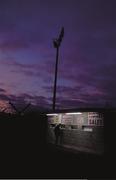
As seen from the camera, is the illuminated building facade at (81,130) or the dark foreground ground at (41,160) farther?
the illuminated building facade at (81,130)

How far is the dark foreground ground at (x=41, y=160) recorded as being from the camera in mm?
10938

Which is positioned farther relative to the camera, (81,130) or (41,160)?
(81,130)

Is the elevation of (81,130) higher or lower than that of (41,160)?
higher

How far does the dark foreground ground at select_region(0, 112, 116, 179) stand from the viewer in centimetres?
1094

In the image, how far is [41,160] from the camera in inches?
574

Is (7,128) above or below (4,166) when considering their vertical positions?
above

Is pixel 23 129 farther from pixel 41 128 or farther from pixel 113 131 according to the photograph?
pixel 113 131

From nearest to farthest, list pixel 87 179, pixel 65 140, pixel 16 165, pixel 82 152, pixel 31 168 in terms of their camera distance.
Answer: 1. pixel 87 179
2. pixel 31 168
3. pixel 16 165
4. pixel 82 152
5. pixel 65 140

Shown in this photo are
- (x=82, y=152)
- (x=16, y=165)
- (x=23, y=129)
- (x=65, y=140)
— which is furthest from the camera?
(x=23, y=129)

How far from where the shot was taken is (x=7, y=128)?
22656 mm

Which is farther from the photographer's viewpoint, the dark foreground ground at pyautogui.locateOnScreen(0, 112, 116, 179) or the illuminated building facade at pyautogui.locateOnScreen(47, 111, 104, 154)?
the illuminated building facade at pyautogui.locateOnScreen(47, 111, 104, 154)

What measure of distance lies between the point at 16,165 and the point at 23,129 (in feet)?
33.1

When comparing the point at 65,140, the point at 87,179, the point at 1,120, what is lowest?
the point at 87,179

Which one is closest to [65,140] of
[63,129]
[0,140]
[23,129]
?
[63,129]
